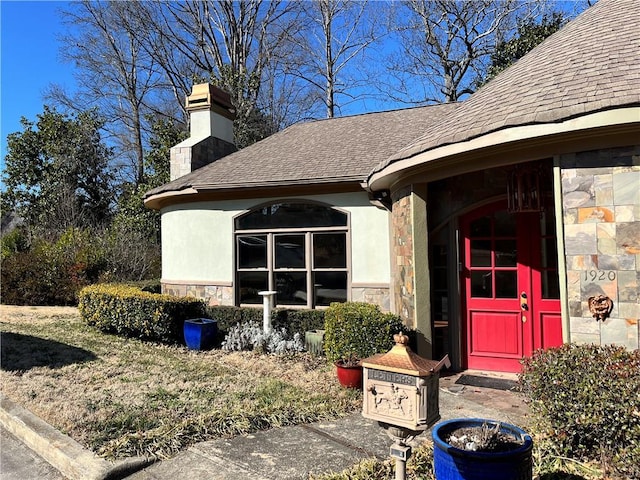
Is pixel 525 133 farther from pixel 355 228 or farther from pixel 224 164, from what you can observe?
pixel 224 164

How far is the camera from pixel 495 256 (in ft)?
22.7

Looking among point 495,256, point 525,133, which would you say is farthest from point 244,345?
point 525,133

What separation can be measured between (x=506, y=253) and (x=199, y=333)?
5.67 m

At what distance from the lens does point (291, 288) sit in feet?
34.0

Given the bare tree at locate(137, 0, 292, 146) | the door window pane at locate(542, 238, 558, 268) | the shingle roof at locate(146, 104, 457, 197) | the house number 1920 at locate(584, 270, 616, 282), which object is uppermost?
the bare tree at locate(137, 0, 292, 146)

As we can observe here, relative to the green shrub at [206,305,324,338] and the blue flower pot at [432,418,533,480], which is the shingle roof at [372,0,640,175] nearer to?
the blue flower pot at [432,418,533,480]

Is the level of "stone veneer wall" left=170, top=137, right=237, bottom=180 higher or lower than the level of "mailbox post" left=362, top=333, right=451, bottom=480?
higher

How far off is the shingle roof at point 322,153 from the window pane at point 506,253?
9.99ft

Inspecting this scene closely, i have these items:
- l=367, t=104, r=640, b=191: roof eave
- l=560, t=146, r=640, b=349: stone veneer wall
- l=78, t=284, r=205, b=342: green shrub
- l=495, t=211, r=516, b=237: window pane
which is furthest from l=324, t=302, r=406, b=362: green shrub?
l=78, t=284, r=205, b=342: green shrub

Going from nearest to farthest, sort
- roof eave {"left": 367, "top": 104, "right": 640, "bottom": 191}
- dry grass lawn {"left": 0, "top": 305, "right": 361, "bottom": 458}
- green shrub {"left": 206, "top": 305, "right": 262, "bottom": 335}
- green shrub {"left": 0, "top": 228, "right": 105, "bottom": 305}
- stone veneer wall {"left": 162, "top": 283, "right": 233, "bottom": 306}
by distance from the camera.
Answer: roof eave {"left": 367, "top": 104, "right": 640, "bottom": 191} < dry grass lawn {"left": 0, "top": 305, "right": 361, "bottom": 458} < green shrub {"left": 206, "top": 305, "right": 262, "bottom": 335} < stone veneer wall {"left": 162, "top": 283, "right": 233, "bottom": 306} < green shrub {"left": 0, "top": 228, "right": 105, "bottom": 305}

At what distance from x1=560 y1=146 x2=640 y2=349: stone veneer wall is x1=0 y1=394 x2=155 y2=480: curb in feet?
14.4

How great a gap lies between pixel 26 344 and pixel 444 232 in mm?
7866

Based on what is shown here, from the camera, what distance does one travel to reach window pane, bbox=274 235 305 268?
10203mm

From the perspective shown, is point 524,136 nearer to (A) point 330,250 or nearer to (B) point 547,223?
(B) point 547,223
